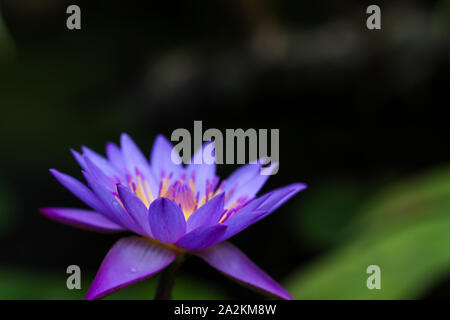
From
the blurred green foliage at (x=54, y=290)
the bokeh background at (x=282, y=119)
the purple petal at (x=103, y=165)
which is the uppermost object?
the bokeh background at (x=282, y=119)

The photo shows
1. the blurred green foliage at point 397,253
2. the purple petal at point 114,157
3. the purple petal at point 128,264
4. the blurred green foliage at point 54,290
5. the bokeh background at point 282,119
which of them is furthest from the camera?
the bokeh background at point 282,119

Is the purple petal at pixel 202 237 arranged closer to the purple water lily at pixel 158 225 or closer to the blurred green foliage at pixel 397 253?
the purple water lily at pixel 158 225

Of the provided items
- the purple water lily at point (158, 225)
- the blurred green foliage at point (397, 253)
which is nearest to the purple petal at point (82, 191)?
the purple water lily at point (158, 225)

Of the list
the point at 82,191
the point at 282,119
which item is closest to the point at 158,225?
the point at 82,191

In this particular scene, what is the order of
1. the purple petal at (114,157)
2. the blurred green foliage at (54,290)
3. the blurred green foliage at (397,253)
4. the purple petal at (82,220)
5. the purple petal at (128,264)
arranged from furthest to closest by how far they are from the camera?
the blurred green foliage at (54,290), the blurred green foliage at (397,253), the purple petal at (114,157), the purple petal at (82,220), the purple petal at (128,264)

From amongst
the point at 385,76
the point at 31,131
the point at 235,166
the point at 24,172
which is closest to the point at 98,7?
the point at 31,131
